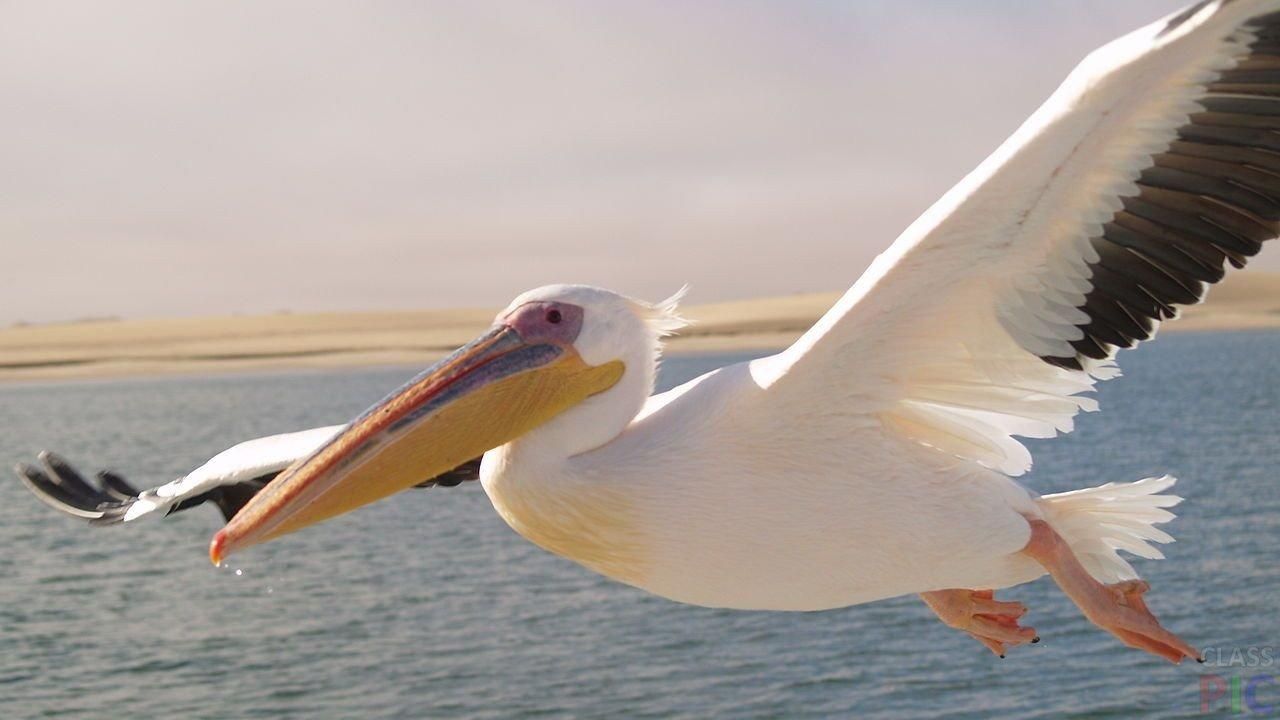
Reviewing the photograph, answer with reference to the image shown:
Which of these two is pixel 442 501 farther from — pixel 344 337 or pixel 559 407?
pixel 344 337

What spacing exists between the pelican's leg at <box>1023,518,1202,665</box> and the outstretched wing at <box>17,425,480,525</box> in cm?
164

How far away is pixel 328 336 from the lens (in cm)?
6744

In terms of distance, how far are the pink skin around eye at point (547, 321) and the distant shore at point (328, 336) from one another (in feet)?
171

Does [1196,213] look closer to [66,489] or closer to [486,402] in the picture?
[486,402]

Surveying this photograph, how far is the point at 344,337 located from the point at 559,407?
65742 millimetres

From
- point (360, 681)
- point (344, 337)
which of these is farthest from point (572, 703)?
point (344, 337)

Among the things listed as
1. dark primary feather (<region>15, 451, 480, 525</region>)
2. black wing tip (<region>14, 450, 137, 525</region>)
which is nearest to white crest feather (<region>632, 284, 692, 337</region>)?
dark primary feather (<region>15, 451, 480, 525</region>)

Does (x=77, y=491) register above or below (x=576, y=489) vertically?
below

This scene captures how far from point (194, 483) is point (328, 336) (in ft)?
213

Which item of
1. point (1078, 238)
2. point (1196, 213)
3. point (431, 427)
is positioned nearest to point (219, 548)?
point (431, 427)

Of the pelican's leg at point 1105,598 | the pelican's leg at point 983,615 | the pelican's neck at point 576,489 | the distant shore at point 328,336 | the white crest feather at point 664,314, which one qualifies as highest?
the white crest feather at point 664,314

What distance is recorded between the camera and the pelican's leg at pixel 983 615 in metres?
3.79

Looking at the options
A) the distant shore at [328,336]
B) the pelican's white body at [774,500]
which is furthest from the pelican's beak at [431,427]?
the distant shore at [328,336]

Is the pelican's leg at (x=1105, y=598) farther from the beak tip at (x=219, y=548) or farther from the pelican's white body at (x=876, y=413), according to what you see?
the beak tip at (x=219, y=548)
